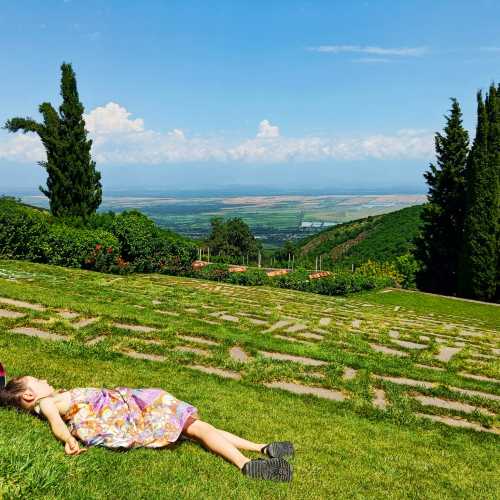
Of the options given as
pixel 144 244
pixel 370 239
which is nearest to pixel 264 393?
pixel 144 244

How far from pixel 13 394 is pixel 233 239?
64.9m

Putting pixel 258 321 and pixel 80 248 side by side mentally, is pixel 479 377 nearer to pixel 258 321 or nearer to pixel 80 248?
pixel 258 321

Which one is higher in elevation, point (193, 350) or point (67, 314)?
point (67, 314)

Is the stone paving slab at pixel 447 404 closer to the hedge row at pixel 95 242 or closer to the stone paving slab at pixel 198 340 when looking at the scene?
the stone paving slab at pixel 198 340

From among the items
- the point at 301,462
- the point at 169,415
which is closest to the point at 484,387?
the point at 301,462

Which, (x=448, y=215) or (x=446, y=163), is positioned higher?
(x=446, y=163)

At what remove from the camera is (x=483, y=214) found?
2745 cm

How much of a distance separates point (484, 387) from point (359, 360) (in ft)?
6.44

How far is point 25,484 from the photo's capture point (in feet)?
9.31

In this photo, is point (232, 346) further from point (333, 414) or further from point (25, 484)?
point (25, 484)

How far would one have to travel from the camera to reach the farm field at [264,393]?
137 inches

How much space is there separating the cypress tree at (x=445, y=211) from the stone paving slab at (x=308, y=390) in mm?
26361

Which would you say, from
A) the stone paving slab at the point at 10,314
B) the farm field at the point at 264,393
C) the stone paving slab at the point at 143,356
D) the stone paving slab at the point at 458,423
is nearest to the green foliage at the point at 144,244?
the farm field at the point at 264,393

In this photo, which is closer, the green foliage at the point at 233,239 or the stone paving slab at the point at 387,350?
the stone paving slab at the point at 387,350
